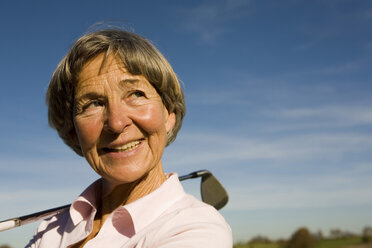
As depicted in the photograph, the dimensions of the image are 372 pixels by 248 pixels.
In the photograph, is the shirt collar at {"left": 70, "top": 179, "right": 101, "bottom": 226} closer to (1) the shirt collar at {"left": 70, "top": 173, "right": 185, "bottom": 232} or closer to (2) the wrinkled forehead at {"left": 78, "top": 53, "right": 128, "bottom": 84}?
(1) the shirt collar at {"left": 70, "top": 173, "right": 185, "bottom": 232}

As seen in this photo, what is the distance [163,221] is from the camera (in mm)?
2094

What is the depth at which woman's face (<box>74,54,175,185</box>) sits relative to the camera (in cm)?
238

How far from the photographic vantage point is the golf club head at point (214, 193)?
4.36 m

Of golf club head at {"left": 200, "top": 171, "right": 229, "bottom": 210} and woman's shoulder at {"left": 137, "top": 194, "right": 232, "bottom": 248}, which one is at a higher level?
golf club head at {"left": 200, "top": 171, "right": 229, "bottom": 210}

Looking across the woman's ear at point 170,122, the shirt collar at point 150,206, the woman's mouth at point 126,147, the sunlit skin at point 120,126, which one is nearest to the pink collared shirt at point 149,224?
the shirt collar at point 150,206

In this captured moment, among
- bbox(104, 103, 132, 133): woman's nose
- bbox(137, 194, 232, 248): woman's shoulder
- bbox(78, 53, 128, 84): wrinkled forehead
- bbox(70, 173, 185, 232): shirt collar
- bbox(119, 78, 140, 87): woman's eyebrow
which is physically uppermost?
bbox(78, 53, 128, 84): wrinkled forehead

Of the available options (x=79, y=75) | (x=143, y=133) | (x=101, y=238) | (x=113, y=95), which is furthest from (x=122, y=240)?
(x=79, y=75)

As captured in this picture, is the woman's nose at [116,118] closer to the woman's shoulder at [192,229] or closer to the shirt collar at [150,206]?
the shirt collar at [150,206]

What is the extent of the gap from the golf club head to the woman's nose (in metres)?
2.16

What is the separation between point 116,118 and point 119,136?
123mm

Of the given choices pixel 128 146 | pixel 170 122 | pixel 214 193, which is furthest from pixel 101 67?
pixel 214 193

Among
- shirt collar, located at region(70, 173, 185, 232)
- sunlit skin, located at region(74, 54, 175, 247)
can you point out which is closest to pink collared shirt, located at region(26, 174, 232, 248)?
shirt collar, located at region(70, 173, 185, 232)

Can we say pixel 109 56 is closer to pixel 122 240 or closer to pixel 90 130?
pixel 90 130

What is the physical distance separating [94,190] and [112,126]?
64 cm
